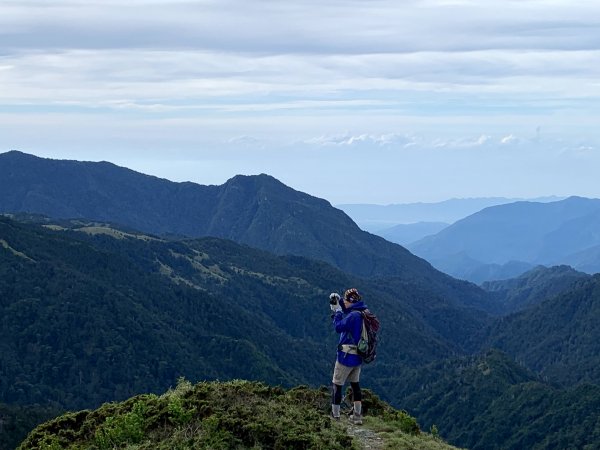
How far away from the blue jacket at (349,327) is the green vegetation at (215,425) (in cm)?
209

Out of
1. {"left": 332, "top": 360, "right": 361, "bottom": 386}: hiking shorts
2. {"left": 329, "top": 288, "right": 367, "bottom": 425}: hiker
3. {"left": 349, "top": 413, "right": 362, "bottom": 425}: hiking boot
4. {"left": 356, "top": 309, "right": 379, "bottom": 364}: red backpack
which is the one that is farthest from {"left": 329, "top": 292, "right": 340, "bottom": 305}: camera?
{"left": 349, "top": 413, "right": 362, "bottom": 425}: hiking boot

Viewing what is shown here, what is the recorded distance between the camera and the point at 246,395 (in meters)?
27.4

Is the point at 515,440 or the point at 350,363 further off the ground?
the point at 350,363

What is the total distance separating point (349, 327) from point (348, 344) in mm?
704

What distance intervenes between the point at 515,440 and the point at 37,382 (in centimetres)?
11164

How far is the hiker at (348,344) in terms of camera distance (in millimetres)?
26812

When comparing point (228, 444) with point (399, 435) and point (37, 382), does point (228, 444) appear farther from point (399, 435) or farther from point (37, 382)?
point (37, 382)

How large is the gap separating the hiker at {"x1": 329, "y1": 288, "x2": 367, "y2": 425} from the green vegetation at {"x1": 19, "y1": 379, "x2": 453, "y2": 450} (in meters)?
0.76

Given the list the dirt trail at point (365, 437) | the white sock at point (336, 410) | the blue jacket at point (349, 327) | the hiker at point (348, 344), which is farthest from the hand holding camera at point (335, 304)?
the dirt trail at point (365, 437)

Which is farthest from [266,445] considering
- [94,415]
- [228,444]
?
[94,415]

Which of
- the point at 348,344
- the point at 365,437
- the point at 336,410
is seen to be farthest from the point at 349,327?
the point at 365,437

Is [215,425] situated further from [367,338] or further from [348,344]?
[367,338]

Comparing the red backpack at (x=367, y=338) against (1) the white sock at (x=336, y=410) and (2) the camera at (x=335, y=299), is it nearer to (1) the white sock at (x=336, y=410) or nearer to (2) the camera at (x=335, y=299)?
(2) the camera at (x=335, y=299)

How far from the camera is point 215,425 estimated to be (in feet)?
77.8
